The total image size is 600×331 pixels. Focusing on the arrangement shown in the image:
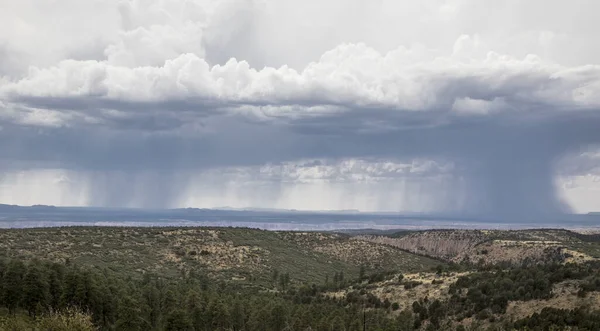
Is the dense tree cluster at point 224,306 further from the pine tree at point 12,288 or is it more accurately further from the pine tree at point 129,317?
the pine tree at point 12,288

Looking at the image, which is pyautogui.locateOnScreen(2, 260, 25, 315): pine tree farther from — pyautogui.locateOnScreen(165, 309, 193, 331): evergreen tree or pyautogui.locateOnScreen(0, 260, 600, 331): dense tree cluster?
pyautogui.locateOnScreen(165, 309, 193, 331): evergreen tree

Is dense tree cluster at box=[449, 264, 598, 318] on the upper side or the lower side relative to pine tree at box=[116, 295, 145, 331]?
upper

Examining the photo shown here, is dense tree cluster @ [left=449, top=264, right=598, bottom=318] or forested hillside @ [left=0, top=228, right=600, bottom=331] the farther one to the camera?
dense tree cluster @ [left=449, top=264, right=598, bottom=318]

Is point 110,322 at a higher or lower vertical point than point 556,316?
lower

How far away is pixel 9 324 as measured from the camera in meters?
61.7

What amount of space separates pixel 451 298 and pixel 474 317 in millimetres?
7361

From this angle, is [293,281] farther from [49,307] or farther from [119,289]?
[49,307]

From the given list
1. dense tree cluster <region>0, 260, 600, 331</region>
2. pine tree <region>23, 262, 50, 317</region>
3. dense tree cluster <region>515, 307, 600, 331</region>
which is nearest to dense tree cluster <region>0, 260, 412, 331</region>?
pine tree <region>23, 262, 50, 317</region>

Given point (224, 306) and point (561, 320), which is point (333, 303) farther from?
point (561, 320)

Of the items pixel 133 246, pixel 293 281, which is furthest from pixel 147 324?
pixel 133 246

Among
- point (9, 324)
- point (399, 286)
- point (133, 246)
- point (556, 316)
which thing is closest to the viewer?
point (9, 324)

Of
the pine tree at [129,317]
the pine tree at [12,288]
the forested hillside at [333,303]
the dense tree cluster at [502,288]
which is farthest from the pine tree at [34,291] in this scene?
the dense tree cluster at [502,288]

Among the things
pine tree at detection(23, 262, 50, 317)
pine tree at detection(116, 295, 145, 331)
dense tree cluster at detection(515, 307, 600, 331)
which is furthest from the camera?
pine tree at detection(23, 262, 50, 317)

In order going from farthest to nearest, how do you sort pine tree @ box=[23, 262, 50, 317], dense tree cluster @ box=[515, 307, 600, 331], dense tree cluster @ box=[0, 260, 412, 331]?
pine tree @ box=[23, 262, 50, 317] < dense tree cluster @ box=[0, 260, 412, 331] < dense tree cluster @ box=[515, 307, 600, 331]
